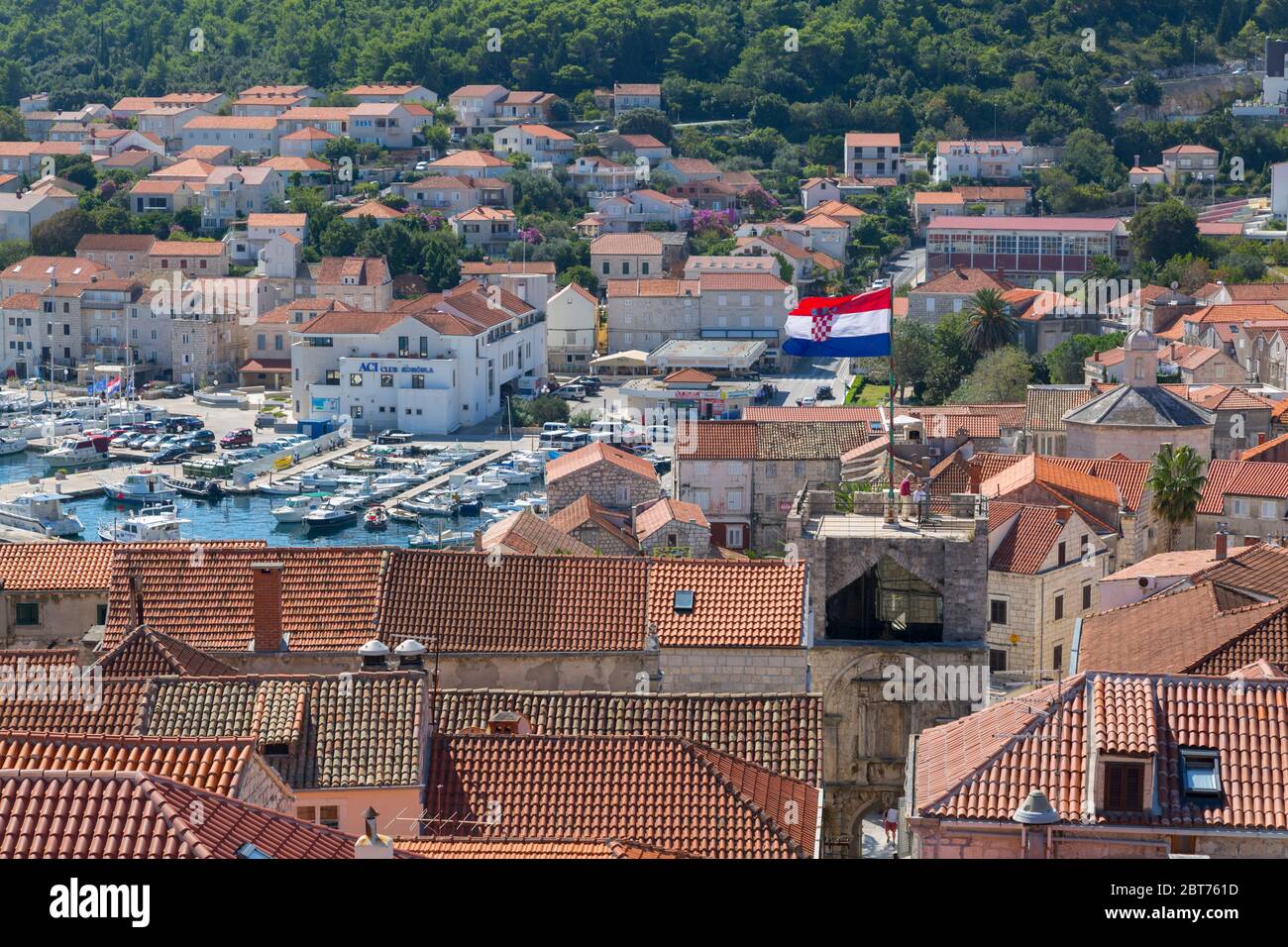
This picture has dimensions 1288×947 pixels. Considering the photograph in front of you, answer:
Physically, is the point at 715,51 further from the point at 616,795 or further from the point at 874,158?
the point at 616,795

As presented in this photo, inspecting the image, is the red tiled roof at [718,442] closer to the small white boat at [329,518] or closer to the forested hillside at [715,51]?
the small white boat at [329,518]

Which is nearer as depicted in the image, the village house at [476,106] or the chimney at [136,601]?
the chimney at [136,601]

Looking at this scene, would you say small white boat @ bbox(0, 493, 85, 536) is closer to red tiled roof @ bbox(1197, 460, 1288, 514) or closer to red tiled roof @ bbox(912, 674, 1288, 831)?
red tiled roof @ bbox(1197, 460, 1288, 514)

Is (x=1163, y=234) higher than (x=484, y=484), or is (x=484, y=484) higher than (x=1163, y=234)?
(x=1163, y=234)

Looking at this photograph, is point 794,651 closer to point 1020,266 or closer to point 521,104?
point 1020,266

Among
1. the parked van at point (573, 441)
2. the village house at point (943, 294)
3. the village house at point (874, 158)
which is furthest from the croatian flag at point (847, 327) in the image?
the village house at point (874, 158)

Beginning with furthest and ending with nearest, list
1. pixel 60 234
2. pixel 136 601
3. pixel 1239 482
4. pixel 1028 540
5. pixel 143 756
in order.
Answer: pixel 60 234
pixel 1239 482
pixel 1028 540
pixel 136 601
pixel 143 756

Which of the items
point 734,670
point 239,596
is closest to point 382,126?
point 239,596
